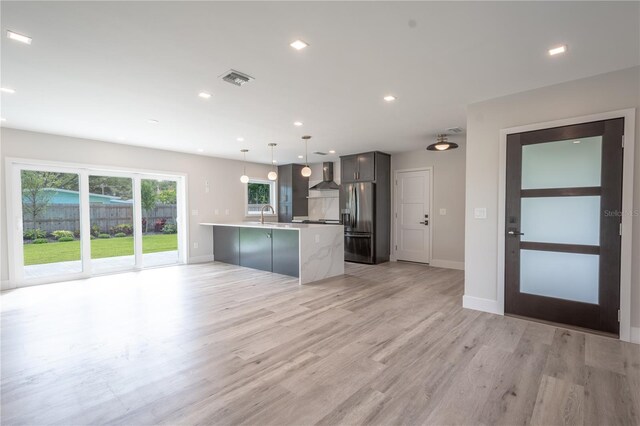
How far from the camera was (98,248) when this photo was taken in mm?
5727

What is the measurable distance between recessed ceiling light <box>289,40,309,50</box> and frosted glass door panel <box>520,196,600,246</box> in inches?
116

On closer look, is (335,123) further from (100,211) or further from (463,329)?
(100,211)

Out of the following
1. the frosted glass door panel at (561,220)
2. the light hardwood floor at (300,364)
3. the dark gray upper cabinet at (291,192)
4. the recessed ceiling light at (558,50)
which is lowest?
the light hardwood floor at (300,364)

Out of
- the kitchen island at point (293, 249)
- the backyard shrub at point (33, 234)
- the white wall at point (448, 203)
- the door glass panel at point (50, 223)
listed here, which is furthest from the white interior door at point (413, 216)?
the backyard shrub at point (33, 234)

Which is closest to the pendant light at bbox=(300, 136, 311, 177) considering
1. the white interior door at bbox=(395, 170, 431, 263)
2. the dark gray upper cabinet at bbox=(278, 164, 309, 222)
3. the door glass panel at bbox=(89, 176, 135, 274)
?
the dark gray upper cabinet at bbox=(278, 164, 309, 222)

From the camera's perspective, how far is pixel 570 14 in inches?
79.2

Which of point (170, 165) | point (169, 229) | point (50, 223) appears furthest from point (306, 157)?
point (50, 223)

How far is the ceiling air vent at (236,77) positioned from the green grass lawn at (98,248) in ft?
15.6

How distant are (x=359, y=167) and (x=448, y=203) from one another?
2.17m

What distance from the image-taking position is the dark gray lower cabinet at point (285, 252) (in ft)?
17.2

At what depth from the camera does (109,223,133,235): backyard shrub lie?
5.89m

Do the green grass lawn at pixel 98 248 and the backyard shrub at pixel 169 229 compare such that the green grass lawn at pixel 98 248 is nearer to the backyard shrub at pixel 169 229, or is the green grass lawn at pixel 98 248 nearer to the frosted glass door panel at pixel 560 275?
the backyard shrub at pixel 169 229

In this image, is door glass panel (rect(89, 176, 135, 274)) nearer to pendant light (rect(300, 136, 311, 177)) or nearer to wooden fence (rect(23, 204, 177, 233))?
wooden fence (rect(23, 204, 177, 233))

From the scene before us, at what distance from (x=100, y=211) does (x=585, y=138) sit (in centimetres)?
763
